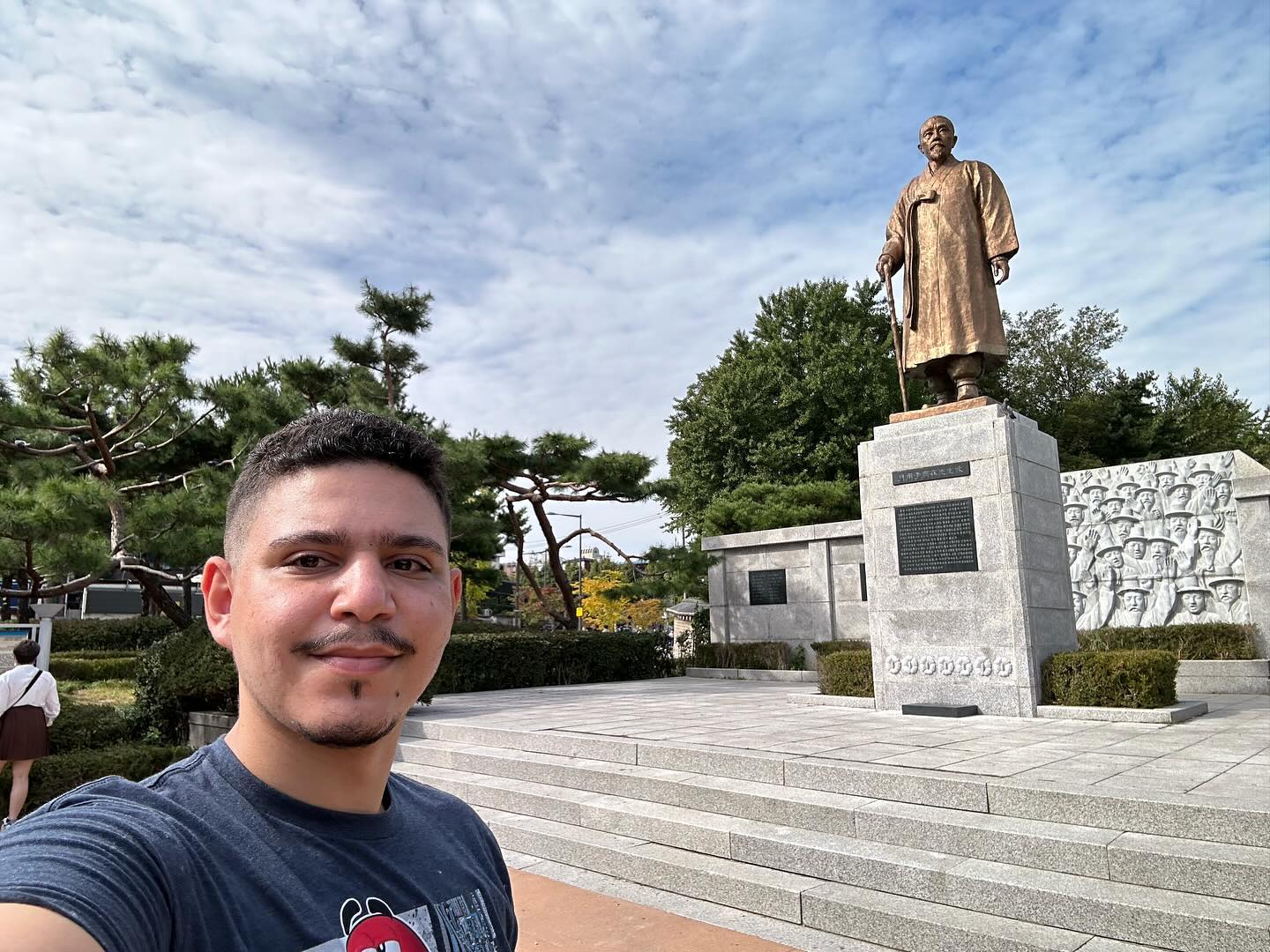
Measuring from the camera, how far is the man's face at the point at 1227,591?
1334 cm

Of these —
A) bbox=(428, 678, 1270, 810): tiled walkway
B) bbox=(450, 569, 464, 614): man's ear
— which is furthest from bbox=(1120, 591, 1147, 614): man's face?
bbox=(450, 569, 464, 614): man's ear

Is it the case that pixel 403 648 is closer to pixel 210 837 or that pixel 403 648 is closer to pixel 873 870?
pixel 210 837

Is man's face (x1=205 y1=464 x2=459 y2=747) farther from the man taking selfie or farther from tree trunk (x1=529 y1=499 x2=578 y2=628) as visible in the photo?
tree trunk (x1=529 y1=499 x2=578 y2=628)

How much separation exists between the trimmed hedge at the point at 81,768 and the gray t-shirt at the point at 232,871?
7983 millimetres

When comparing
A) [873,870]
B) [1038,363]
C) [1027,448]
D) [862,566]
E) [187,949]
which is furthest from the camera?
[1038,363]

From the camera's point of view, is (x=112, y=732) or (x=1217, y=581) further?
(x=1217, y=581)

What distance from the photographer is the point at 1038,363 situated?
33594 millimetres

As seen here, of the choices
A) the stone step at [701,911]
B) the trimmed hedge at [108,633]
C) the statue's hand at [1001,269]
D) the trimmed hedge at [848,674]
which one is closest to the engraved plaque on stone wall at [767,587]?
the trimmed hedge at [848,674]

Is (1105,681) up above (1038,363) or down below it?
below

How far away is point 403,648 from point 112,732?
11.4 meters

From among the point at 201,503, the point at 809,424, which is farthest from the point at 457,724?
the point at 809,424

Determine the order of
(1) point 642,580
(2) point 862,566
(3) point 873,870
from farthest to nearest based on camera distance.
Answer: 1. (1) point 642,580
2. (2) point 862,566
3. (3) point 873,870

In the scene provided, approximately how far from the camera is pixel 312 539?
1108 mm

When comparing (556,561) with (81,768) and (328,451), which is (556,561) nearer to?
(81,768)
